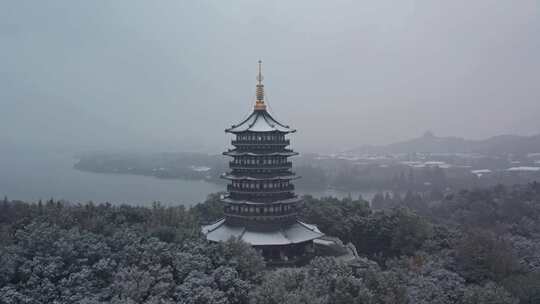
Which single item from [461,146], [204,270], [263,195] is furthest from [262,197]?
[461,146]

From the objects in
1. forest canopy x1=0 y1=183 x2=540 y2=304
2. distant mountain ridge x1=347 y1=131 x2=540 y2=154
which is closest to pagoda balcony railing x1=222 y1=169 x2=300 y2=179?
forest canopy x1=0 y1=183 x2=540 y2=304

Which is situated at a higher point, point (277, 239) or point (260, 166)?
point (260, 166)

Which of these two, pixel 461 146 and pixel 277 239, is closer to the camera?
pixel 277 239

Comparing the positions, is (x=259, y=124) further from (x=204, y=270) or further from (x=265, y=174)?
(x=204, y=270)

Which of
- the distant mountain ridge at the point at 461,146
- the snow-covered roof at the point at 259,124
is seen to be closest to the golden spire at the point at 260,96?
the snow-covered roof at the point at 259,124

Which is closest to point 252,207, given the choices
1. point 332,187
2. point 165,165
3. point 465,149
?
point 332,187

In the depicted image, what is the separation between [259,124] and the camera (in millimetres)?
23156

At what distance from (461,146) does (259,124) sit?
11824 centimetres

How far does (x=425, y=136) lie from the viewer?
14562cm

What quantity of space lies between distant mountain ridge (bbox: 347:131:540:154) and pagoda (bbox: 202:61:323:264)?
9046cm

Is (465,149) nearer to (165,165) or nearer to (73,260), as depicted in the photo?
(165,165)

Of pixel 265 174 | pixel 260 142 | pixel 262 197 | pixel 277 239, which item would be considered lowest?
pixel 277 239

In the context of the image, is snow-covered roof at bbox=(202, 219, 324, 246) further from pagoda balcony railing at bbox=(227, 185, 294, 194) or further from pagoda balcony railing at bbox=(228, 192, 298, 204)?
pagoda balcony railing at bbox=(227, 185, 294, 194)

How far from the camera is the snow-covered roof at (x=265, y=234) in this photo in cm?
2084
